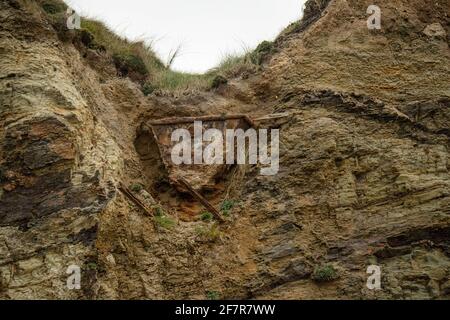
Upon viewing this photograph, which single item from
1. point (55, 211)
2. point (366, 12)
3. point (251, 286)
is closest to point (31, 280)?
point (55, 211)

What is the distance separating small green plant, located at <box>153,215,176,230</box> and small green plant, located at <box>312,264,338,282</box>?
2.31 meters

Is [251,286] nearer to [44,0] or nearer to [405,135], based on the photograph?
[405,135]

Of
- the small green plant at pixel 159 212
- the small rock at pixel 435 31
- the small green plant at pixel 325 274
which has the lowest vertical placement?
the small green plant at pixel 325 274

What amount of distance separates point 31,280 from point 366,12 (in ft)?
25.5

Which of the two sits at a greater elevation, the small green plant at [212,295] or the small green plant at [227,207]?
the small green plant at [227,207]

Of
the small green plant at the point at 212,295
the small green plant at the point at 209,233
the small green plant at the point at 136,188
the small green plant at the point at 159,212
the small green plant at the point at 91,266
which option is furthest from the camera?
the small green plant at the point at 136,188

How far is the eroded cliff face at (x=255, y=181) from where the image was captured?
879 centimetres

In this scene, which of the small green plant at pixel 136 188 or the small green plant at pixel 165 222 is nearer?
the small green plant at pixel 165 222

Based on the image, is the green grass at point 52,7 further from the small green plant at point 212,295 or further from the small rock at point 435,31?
the small rock at point 435,31

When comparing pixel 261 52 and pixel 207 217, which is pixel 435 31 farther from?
pixel 207 217

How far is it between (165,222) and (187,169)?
1.27m

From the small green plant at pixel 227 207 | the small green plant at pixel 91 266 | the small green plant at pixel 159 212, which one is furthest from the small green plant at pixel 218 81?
the small green plant at pixel 91 266

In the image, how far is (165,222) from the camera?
9.80 metres

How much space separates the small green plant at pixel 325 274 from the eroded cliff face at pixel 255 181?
8 cm
